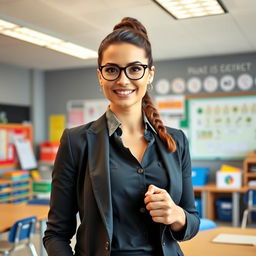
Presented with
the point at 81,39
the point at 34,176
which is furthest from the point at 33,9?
the point at 34,176

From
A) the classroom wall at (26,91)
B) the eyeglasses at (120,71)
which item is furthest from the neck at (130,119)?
the classroom wall at (26,91)

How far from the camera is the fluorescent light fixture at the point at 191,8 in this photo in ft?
12.1

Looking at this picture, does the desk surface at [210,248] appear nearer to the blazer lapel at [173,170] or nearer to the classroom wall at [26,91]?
the blazer lapel at [173,170]

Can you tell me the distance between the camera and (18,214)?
3.75 meters

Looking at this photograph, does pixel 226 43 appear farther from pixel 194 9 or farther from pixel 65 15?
pixel 65 15

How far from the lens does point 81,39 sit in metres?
5.21

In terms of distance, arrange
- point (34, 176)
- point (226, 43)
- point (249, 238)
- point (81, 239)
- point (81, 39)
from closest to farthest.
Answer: point (81, 239) < point (249, 238) < point (81, 39) < point (226, 43) < point (34, 176)

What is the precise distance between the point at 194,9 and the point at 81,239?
328 cm

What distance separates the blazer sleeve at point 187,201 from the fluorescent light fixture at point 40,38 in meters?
3.07

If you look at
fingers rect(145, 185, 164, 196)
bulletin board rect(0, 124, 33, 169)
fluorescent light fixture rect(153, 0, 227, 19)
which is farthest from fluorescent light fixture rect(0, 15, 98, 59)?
fingers rect(145, 185, 164, 196)

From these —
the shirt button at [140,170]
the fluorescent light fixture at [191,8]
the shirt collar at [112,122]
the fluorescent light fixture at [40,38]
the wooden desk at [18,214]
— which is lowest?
the wooden desk at [18,214]

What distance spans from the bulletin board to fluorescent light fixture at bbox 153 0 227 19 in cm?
381

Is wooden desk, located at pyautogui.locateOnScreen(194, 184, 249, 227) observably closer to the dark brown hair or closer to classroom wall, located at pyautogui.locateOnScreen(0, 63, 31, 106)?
classroom wall, located at pyautogui.locateOnScreen(0, 63, 31, 106)

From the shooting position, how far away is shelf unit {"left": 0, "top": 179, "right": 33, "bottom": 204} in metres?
6.13
